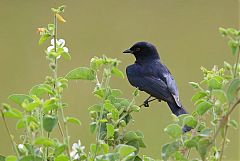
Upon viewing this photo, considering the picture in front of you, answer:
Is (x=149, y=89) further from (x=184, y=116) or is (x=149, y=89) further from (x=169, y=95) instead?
(x=184, y=116)

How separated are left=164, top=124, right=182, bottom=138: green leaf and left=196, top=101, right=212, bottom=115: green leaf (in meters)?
0.05

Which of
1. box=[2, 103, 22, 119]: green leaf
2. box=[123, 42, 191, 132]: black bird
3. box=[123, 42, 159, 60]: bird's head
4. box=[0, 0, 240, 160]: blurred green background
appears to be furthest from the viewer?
box=[0, 0, 240, 160]: blurred green background

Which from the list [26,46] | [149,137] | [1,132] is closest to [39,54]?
[26,46]

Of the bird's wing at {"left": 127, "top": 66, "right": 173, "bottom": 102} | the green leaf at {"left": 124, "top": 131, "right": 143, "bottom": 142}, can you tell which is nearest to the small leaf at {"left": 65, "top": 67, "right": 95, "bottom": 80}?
the green leaf at {"left": 124, "top": 131, "right": 143, "bottom": 142}

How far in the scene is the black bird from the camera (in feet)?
6.11

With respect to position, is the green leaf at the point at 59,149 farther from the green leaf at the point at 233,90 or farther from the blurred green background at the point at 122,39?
the blurred green background at the point at 122,39

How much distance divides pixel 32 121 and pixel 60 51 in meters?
0.15

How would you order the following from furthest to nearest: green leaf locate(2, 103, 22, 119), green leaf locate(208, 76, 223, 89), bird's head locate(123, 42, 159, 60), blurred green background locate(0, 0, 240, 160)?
blurred green background locate(0, 0, 240, 160), bird's head locate(123, 42, 159, 60), green leaf locate(208, 76, 223, 89), green leaf locate(2, 103, 22, 119)

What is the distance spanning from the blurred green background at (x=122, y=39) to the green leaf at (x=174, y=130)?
266 centimetres

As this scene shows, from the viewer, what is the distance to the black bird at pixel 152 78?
1.86 m

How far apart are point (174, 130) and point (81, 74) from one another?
0.71ft

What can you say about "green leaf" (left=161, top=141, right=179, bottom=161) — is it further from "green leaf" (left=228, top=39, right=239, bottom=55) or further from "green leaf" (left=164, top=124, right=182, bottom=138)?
"green leaf" (left=228, top=39, right=239, bottom=55)

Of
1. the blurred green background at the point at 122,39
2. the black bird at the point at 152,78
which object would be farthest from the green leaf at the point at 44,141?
the blurred green background at the point at 122,39

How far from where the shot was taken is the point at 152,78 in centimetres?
202
